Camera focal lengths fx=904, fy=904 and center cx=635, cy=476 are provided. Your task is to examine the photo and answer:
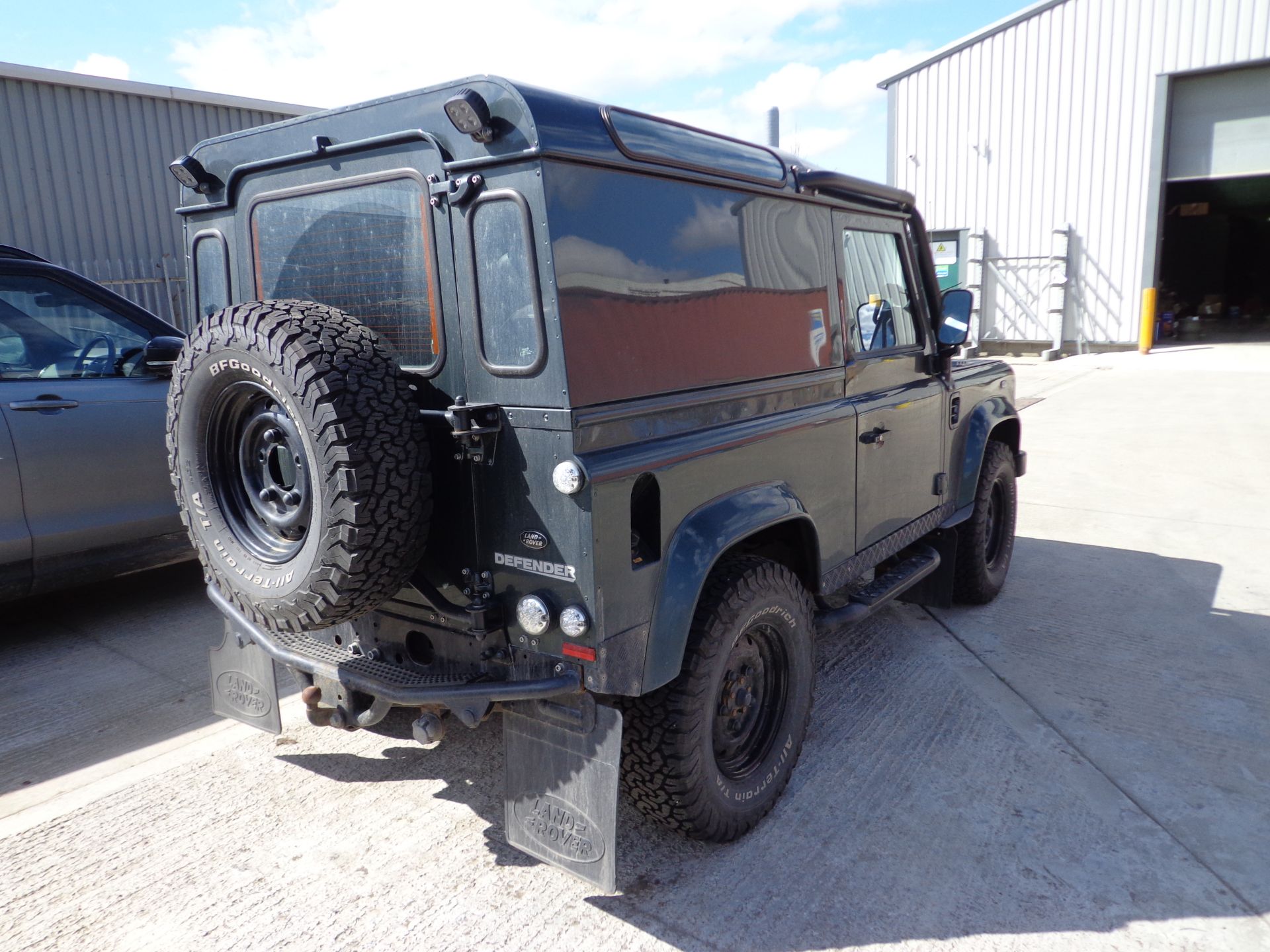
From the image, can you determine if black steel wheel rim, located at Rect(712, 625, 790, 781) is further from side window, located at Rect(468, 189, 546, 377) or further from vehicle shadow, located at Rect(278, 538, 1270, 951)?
side window, located at Rect(468, 189, 546, 377)

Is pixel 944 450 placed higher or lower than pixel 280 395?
lower

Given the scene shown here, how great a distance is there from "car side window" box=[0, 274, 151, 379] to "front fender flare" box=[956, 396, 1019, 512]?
13.7ft

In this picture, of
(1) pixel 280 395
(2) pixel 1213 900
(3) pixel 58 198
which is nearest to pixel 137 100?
(3) pixel 58 198

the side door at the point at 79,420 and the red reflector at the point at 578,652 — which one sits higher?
the side door at the point at 79,420

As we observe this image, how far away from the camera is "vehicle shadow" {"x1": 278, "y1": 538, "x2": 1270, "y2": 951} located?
2541 millimetres

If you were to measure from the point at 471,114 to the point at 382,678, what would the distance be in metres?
1.54

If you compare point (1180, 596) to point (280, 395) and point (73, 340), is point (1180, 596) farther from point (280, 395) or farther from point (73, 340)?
point (73, 340)

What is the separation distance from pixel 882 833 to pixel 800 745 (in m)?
0.37

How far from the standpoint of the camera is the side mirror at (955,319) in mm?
4129

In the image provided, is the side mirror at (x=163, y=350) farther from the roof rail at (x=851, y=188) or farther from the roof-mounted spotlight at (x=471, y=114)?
the roof rail at (x=851, y=188)

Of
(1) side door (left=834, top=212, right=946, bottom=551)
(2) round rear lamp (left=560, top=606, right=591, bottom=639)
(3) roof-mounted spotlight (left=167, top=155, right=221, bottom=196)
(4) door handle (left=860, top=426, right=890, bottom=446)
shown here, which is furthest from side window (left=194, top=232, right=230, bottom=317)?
(4) door handle (left=860, top=426, right=890, bottom=446)

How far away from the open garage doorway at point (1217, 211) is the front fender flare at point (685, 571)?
1741 cm

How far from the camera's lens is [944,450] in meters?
4.32

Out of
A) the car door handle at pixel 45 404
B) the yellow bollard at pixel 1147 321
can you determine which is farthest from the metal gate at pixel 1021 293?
the car door handle at pixel 45 404
